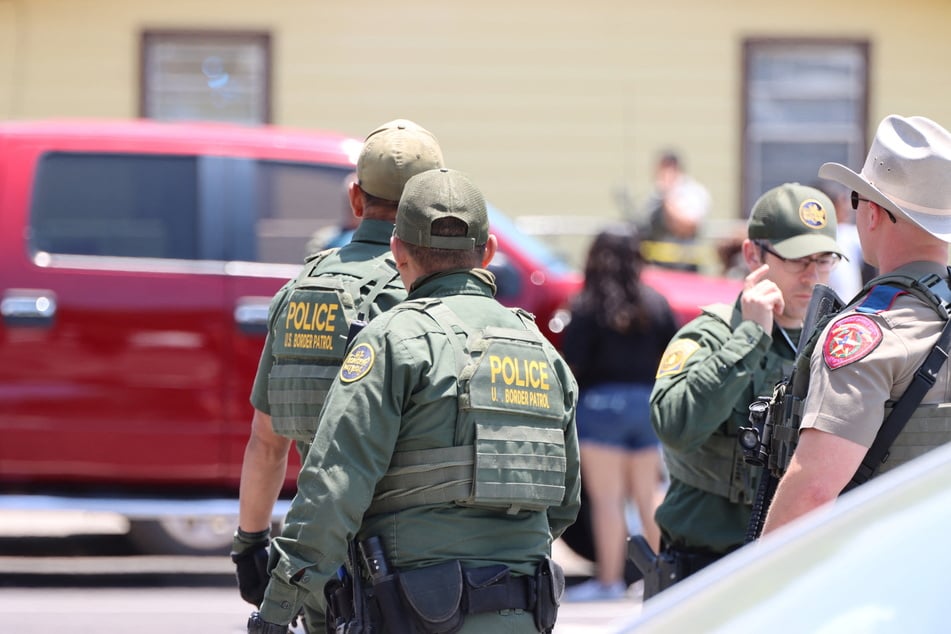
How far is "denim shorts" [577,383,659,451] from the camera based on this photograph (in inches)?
288

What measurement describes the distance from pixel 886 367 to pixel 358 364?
1076mm

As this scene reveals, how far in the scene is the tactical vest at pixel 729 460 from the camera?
13.1 ft

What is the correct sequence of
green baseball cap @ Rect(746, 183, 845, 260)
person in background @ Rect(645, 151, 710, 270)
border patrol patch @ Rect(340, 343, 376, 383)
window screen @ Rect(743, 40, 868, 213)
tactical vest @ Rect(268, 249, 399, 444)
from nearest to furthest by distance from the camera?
border patrol patch @ Rect(340, 343, 376, 383)
tactical vest @ Rect(268, 249, 399, 444)
green baseball cap @ Rect(746, 183, 845, 260)
person in background @ Rect(645, 151, 710, 270)
window screen @ Rect(743, 40, 868, 213)

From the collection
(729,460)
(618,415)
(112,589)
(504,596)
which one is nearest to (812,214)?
(729,460)

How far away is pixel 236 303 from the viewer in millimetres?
7254

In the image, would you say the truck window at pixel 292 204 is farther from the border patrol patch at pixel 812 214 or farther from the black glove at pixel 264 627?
the black glove at pixel 264 627

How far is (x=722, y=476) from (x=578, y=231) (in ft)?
27.1

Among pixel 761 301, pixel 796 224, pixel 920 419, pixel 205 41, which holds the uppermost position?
pixel 205 41

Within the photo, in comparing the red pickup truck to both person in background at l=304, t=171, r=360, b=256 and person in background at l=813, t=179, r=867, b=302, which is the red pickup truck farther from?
person in background at l=813, t=179, r=867, b=302

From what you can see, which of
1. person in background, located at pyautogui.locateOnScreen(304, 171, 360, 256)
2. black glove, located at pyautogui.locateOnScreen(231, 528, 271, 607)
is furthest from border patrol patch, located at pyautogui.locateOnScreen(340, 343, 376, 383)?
person in background, located at pyautogui.locateOnScreen(304, 171, 360, 256)

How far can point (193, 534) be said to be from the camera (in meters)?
7.69

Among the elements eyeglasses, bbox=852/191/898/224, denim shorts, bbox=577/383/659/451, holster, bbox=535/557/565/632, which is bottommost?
denim shorts, bbox=577/383/659/451

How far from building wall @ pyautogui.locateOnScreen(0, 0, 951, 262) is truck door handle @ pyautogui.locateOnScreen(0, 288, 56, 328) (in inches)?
214

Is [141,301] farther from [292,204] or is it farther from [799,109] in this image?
[799,109]
